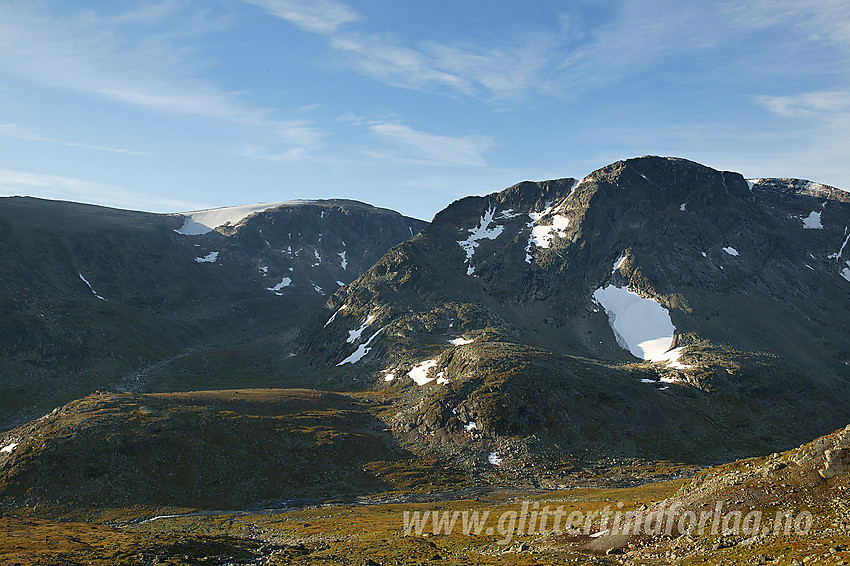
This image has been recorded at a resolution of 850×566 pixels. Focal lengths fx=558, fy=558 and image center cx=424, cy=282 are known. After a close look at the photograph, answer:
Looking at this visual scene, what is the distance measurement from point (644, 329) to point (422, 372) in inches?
3250

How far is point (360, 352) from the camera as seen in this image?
Result: 185 metres

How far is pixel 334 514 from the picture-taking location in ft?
271

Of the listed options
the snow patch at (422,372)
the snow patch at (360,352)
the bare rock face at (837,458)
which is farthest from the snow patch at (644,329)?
the bare rock face at (837,458)

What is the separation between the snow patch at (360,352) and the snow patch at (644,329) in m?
82.2

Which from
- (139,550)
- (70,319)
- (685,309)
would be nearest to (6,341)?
(70,319)

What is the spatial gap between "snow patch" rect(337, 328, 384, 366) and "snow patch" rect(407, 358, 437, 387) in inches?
1078

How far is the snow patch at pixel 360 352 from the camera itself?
18212 centimetres

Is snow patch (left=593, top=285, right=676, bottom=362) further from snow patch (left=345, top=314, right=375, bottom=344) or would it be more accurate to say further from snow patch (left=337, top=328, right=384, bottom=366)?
snow patch (left=345, top=314, right=375, bottom=344)

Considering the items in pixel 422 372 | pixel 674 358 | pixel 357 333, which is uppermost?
pixel 674 358

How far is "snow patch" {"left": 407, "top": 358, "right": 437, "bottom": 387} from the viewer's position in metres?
150

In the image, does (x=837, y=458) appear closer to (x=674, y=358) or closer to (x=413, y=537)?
(x=413, y=537)

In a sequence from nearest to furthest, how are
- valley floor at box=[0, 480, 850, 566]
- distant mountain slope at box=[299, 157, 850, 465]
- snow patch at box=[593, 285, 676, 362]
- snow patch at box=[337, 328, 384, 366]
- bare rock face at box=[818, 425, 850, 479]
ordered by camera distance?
valley floor at box=[0, 480, 850, 566] < bare rock face at box=[818, 425, 850, 479] < distant mountain slope at box=[299, 157, 850, 465] < snow patch at box=[593, 285, 676, 362] < snow patch at box=[337, 328, 384, 366]

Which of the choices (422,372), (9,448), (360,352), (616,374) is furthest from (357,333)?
(9,448)

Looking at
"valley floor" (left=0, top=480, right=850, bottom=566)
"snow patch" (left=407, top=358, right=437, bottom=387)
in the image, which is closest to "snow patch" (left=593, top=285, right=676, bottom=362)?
"snow patch" (left=407, top=358, right=437, bottom=387)
